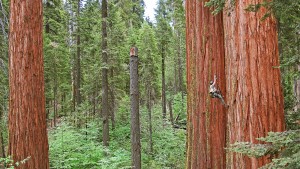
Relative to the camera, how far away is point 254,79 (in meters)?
2.29

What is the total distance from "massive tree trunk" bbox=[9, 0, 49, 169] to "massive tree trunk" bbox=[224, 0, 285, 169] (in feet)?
9.64

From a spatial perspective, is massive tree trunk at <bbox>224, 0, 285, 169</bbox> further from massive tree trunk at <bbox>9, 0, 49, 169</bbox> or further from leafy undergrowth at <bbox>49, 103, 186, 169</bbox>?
leafy undergrowth at <bbox>49, 103, 186, 169</bbox>

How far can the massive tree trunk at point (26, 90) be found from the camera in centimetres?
394

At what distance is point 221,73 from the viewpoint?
354 centimetres

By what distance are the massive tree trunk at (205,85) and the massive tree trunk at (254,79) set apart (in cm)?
107

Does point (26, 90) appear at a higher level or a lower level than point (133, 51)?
lower

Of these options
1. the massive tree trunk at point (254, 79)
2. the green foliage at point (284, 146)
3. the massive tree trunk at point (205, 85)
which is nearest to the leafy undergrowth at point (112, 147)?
the massive tree trunk at point (205, 85)

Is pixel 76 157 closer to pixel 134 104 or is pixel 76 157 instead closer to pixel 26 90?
pixel 134 104

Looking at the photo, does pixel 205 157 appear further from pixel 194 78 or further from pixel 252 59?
pixel 252 59

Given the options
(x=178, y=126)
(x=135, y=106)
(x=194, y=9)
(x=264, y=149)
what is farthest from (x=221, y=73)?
(x=178, y=126)

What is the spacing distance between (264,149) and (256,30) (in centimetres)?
108

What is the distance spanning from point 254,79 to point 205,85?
1.38 metres

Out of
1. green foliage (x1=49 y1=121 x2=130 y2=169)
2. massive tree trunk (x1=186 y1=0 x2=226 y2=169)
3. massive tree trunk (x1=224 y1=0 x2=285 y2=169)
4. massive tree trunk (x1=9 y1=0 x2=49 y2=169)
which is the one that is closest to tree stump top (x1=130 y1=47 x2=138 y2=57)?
green foliage (x1=49 y1=121 x2=130 y2=169)

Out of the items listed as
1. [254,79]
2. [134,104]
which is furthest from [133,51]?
[254,79]
